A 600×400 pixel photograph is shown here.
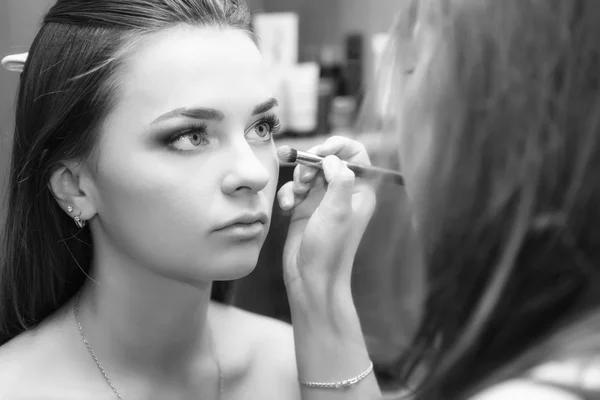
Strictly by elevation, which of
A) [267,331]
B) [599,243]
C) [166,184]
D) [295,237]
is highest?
[599,243]

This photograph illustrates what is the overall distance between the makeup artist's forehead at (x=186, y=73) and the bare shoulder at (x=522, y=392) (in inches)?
13.0

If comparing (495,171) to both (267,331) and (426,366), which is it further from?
(267,331)

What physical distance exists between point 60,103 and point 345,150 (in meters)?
0.26

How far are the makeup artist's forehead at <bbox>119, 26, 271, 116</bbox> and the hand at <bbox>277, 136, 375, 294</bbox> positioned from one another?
0.10m

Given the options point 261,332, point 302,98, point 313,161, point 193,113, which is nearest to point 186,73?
point 193,113

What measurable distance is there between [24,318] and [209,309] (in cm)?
21

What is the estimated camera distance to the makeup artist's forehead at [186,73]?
22.2 inches

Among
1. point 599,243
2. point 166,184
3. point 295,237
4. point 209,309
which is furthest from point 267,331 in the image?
point 599,243

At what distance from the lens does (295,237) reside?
0.69 meters

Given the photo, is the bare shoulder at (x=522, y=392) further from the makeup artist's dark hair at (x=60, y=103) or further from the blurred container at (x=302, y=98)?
the blurred container at (x=302, y=98)

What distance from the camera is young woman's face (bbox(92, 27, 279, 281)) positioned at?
0.57 m

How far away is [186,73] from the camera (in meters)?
0.57

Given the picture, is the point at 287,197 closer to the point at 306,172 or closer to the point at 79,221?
the point at 306,172

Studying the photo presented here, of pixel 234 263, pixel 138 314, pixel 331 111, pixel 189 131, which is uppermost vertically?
pixel 189 131
